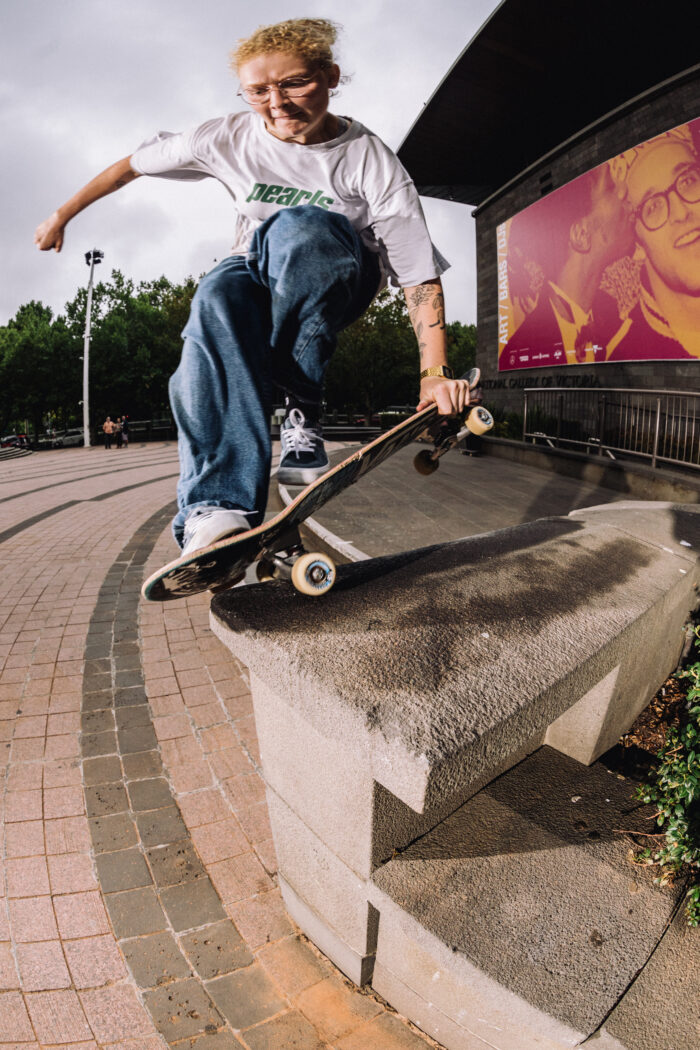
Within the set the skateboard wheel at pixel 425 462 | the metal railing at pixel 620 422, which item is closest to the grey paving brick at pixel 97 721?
the skateboard wheel at pixel 425 462

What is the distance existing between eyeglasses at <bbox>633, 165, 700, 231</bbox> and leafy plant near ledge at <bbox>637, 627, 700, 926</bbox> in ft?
34.6

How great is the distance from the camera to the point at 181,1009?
1.85m

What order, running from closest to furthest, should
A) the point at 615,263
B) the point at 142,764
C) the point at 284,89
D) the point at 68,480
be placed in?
the point at 284,89, the point at 142,764, the point at 615,263, the point at 68,480

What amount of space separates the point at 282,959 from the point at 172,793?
104 cm

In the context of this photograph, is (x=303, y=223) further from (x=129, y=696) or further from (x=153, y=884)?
(x=129, y=696)

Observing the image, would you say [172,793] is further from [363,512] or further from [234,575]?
[363,512]

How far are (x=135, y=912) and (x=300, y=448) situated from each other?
79.2 inches

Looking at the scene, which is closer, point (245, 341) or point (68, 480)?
point (245, 341)

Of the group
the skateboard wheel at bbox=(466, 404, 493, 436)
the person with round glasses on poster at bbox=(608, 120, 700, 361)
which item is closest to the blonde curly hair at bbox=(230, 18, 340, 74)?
the skateboard wheel at bbox=(466, 404, 493, 436)

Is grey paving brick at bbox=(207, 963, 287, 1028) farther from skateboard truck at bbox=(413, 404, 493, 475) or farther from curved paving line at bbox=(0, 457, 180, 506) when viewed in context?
curved paving line at bbox=(0, 457, 180, 506)

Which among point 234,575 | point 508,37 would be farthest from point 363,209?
point 508,37

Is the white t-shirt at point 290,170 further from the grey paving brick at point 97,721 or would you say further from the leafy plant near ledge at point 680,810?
the grey paving brick at point 97,721

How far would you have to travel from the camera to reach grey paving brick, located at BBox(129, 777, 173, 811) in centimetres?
276

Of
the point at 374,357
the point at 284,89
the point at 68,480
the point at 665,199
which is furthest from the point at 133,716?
the point at 374,357
